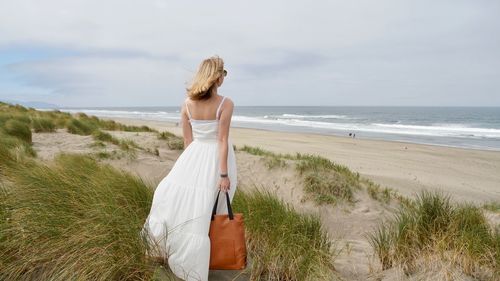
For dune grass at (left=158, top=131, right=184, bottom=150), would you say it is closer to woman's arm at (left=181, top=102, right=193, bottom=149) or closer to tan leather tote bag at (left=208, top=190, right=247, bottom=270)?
woman's arm at (left=181, top=102, right=193, bottom=149)

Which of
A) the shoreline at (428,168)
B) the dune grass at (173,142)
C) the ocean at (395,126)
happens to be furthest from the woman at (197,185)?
the ocean at (395,126)

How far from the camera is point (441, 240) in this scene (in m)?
3.58

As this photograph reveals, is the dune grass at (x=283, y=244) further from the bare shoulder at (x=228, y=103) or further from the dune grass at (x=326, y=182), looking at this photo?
the dune grass at (x=326, y=182)

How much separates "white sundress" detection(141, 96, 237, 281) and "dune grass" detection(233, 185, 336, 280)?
0.56 m

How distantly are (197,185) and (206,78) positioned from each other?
0.89m

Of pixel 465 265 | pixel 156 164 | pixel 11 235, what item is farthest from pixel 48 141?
pixel 465 265

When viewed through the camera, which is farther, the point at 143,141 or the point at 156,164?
the point at 143,141

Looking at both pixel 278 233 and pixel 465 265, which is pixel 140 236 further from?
pixel 465 265

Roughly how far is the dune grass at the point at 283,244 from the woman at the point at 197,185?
572 mm

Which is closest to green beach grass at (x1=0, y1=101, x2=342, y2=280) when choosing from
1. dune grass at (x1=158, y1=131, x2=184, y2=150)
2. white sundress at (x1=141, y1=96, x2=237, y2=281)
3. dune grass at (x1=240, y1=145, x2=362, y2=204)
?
white sundress at (x1=141, y1=96, x2=237, y2=281)

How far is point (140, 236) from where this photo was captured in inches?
127

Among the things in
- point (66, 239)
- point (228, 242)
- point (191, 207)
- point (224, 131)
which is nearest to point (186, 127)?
point (224, 131)

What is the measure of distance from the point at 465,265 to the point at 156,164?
23.1 ft

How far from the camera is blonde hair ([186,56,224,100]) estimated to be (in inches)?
128
